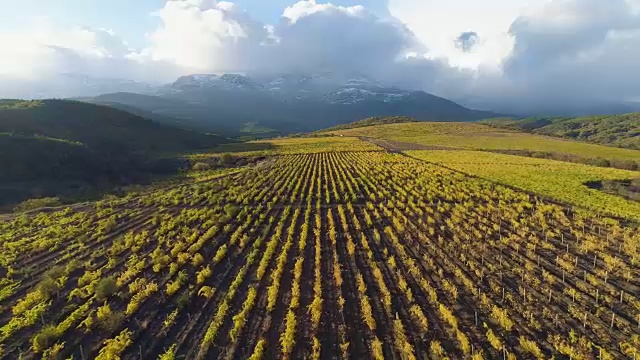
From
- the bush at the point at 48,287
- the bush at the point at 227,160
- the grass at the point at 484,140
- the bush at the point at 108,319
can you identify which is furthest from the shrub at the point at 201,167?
the grass at the point at 484,140

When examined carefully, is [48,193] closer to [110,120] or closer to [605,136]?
[110,120]

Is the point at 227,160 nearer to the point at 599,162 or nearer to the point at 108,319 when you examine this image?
the point at 108,319

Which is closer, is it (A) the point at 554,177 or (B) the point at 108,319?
(B) the point at 108,319

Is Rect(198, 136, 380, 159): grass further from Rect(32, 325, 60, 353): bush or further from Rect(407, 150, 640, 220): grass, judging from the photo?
Rect(32, 325, 60, 353): bush

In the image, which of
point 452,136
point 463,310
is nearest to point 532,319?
point 463,310

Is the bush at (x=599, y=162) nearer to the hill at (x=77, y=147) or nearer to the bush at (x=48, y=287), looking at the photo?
the hill at (x=77, y=147)

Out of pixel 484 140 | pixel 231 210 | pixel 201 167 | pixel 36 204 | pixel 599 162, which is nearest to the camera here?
pixel 231 210

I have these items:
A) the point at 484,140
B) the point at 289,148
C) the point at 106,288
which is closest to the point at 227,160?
the point at 289,148
